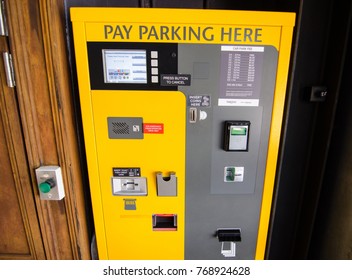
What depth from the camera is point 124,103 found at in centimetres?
105

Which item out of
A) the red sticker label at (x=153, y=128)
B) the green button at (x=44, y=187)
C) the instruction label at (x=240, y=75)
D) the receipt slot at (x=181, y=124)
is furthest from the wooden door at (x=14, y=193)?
the instruction label at (x=240, y=75)

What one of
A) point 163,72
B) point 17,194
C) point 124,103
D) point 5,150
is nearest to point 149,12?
point 163,72

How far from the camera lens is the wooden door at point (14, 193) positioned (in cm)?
103

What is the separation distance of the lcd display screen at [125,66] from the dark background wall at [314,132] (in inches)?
12.8

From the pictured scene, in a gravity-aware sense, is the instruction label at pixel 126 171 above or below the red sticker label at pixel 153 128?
below

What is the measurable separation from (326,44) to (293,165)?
749 millimetres

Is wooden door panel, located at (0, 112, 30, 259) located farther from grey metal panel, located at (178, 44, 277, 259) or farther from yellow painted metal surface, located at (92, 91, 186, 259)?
grey metal panel, located at (178, 44, 277, 259)

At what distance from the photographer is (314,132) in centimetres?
137

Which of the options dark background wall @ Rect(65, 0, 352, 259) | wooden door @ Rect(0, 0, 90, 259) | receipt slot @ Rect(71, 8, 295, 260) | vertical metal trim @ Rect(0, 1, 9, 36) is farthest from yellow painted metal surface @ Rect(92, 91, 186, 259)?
vertical metal trim @ Rect(0, 1, 9, 36)

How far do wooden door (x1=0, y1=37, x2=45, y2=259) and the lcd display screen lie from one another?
1.48 ft

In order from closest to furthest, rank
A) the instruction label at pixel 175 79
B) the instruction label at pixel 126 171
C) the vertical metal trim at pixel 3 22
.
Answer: the vertical metal trim at pixel 3 22 < the instruction label at pixel 175 79 < the instruction label at pixel 126 171

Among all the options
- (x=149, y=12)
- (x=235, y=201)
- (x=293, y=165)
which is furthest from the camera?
(x=293, y=165)

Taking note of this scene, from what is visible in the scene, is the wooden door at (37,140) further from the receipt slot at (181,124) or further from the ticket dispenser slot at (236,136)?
the ticket dispenser slot at (236,136)

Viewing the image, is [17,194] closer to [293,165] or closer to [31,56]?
[31,56]
